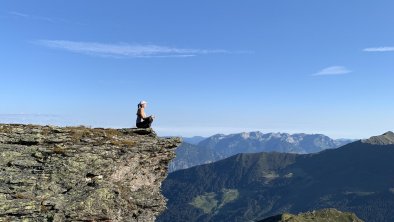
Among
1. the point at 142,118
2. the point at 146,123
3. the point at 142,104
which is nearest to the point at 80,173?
the point at 146,123

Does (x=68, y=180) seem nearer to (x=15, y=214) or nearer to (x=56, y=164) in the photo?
(x=56, y=164)

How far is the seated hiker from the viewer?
1551 inches

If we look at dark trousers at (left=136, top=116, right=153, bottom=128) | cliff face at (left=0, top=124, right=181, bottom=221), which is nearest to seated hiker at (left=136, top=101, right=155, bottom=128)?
dark trousers at (left=136, top=116, right=153, bottom=128)

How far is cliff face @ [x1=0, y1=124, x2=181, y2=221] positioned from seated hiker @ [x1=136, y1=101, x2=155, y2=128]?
4.24 ft

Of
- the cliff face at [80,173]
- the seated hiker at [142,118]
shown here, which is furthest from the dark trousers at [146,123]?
the cliff face at [80,173]

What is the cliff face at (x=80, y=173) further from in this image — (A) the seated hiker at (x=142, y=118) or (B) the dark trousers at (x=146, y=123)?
(A) the seated hiker at (x=142, y=118)

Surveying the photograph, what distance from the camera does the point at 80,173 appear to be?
30281 millimetres

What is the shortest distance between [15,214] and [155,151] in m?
13.9

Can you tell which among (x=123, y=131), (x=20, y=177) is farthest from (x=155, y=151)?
(x=20, y=177)

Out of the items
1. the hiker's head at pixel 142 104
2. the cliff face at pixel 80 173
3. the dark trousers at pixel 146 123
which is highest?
the hiker's head at pixel 142 104

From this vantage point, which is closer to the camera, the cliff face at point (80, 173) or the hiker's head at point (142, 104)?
the cliff face at point (80, 173)

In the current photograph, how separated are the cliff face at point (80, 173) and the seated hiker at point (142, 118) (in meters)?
1.29

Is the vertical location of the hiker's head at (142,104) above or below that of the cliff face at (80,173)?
above

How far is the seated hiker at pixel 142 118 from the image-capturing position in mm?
39394
